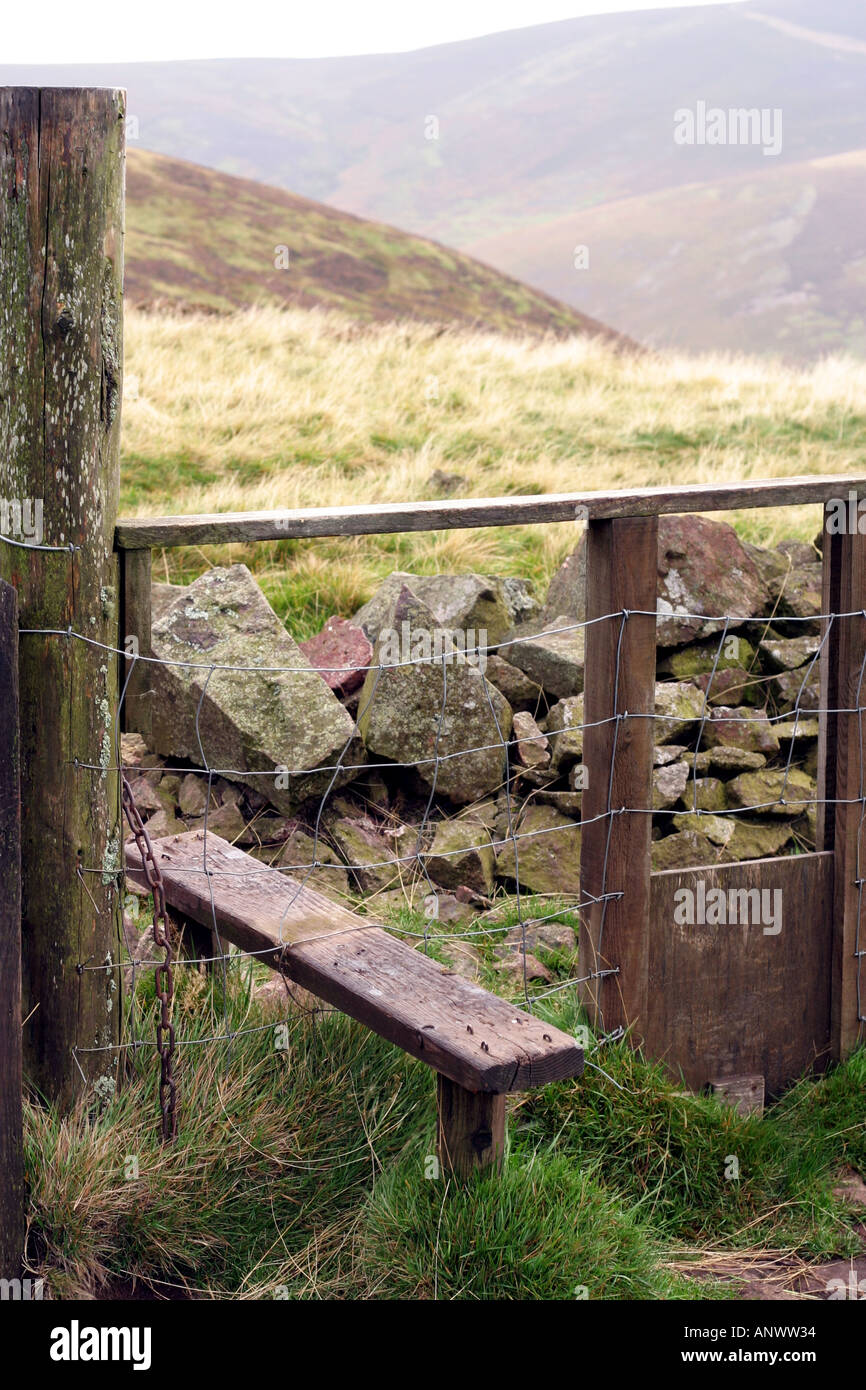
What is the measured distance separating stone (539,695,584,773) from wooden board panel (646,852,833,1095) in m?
1.36

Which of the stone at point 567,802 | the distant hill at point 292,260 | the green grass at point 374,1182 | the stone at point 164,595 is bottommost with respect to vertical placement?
the green grass at point 374,1182

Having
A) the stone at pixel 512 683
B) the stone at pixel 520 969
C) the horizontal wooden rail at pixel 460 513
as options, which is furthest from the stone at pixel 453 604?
the horizontal wooden rail at pixel 460 513

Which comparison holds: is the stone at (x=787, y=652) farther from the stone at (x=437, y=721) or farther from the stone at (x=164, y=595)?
the stone at (x=164, y=595)

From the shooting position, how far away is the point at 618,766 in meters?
3.56

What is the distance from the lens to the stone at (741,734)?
5.55 meters

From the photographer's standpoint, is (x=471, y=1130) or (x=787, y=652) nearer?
(x=471, y=1130)

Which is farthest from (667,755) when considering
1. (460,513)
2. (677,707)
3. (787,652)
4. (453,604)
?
(460,513)

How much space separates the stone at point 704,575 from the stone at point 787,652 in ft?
0.61

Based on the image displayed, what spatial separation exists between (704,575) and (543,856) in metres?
1.75

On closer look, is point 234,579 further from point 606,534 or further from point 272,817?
point 606,534

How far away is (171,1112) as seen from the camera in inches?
118

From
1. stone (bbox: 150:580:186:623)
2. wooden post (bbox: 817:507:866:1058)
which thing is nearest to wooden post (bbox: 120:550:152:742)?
wooden post (bbox: 817:507:866:1058)

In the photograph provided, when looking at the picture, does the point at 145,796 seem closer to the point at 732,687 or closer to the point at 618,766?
the point at 618,766

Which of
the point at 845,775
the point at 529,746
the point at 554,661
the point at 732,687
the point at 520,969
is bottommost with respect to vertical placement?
the point at 520,969
